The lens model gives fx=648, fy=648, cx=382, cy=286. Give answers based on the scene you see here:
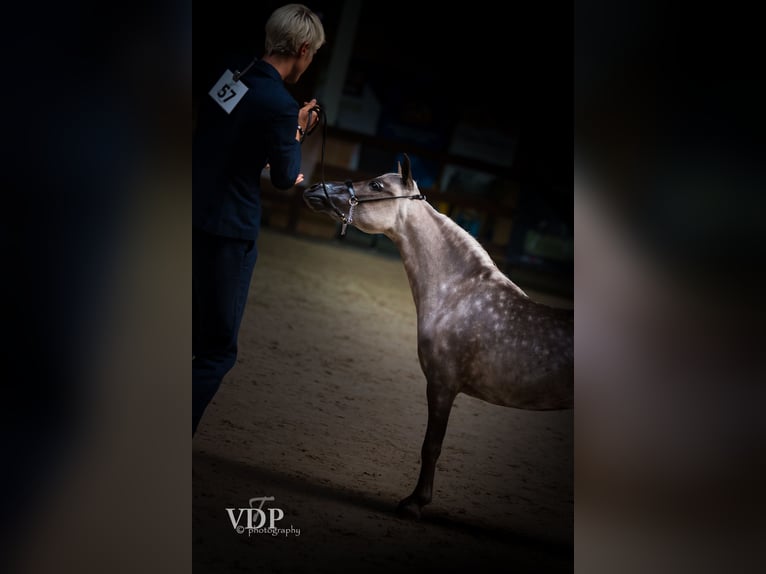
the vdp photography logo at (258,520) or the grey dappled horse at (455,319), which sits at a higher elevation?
the grey dappled horse at (455,319)

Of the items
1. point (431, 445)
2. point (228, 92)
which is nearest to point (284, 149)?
point (228, 92)

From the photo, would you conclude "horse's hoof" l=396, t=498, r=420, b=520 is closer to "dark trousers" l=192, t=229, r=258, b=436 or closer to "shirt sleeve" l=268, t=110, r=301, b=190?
"dark trousers" l=192, t=229, r=258, b=436

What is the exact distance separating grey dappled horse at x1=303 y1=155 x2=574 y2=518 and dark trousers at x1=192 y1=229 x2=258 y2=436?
403 mm

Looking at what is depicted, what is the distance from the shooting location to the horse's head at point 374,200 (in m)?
2.18

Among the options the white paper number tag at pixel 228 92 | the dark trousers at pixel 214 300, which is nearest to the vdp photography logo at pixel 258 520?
the dark trousers at pixel 214 300

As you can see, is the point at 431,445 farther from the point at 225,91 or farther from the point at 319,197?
the point at 225,91

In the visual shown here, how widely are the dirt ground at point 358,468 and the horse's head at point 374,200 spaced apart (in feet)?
3.09

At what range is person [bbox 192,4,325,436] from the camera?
6.24 feet

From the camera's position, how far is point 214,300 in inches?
76.8

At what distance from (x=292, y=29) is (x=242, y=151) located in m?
Result: 0.39

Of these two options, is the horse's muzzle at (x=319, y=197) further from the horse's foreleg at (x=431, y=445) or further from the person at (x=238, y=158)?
the horse's foreleg at (x=431, y=445)

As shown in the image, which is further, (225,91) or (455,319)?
(455,319)

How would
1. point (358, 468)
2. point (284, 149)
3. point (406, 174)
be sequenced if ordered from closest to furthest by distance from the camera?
1. point (284, 149)
2. point (406, 174)
3. point (358, 468)
